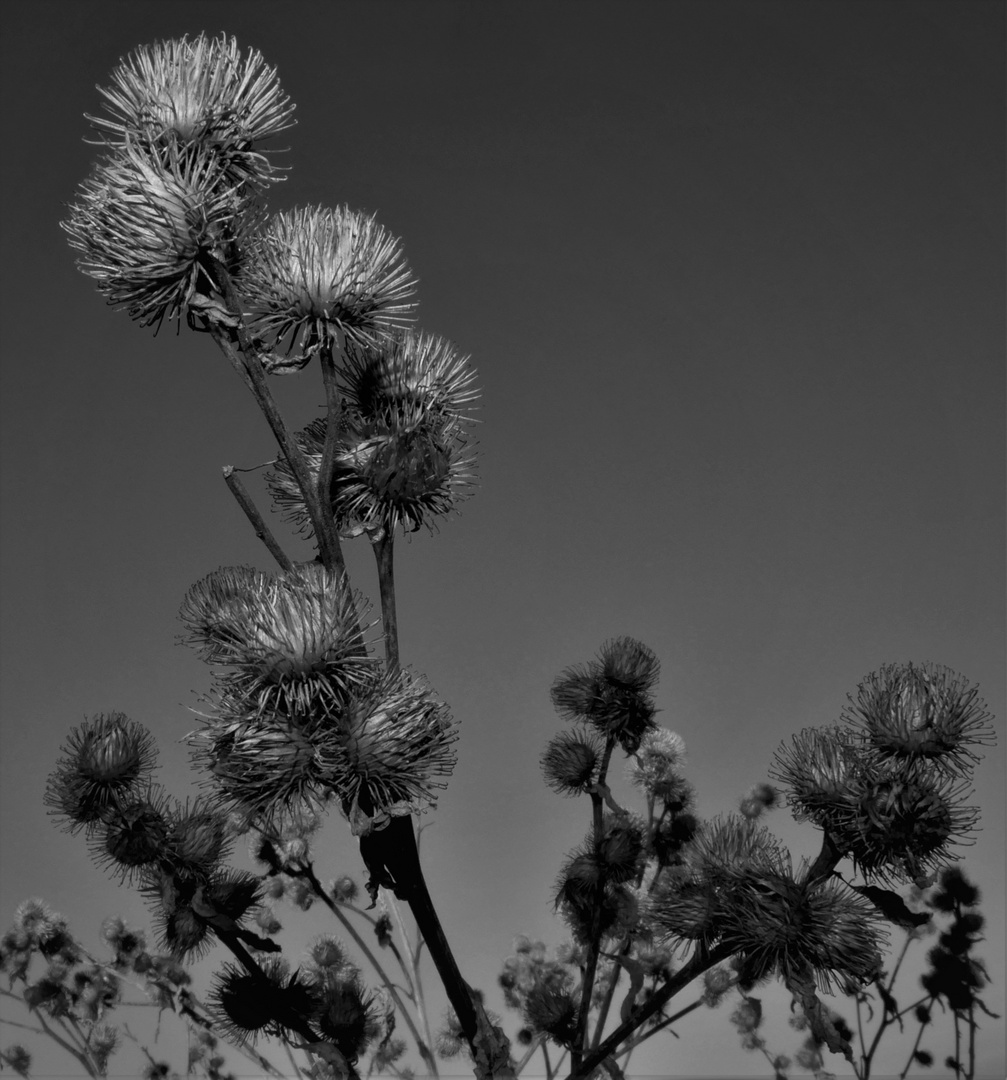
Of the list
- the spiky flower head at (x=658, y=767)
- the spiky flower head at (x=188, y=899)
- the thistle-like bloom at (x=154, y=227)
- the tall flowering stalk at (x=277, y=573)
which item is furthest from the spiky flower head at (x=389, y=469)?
the spiky flower head at (x=658, y=767)

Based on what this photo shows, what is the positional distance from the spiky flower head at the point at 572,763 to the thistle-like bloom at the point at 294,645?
5.77ft

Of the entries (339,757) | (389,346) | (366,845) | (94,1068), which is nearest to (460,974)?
(366,845)

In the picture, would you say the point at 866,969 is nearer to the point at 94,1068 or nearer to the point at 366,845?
the point at 366,845

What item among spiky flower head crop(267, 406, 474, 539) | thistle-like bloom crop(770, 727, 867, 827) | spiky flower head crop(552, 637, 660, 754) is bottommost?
thistle-like bloom crop(770, 727, 867, 827)

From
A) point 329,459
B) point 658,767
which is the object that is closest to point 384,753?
point 329,459

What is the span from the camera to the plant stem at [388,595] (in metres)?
3.01

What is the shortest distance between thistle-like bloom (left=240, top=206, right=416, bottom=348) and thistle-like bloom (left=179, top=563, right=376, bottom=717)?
81 cm

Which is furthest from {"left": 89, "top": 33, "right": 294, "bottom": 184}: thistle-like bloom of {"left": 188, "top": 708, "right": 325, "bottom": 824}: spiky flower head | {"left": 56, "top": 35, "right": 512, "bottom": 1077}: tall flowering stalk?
{"left": 188, "top": 708, "right": 325, "bottom": 824}: spiky flower head

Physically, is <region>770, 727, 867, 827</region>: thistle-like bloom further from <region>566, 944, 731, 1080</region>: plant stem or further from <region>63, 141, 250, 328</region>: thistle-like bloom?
<region>63, 141, 250, 328</region>: thistle-like bloom

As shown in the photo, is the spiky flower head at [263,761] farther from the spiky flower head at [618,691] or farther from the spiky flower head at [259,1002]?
the spiky flower head at [618,691]

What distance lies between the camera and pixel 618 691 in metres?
4.44

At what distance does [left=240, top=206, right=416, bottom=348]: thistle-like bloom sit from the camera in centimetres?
324

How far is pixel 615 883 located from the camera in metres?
4.21

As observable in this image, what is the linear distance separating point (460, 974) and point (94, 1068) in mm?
2836
